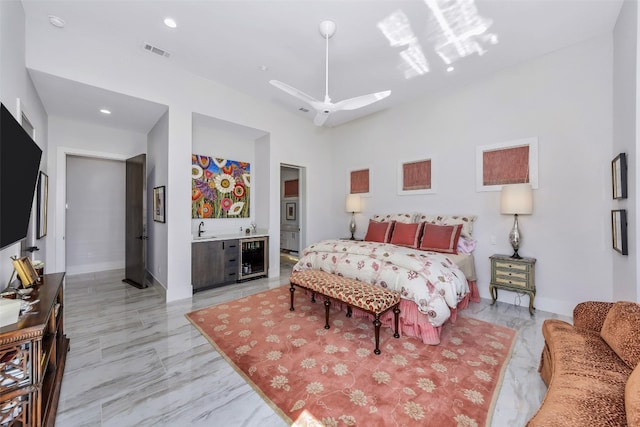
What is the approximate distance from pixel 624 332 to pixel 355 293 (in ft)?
5.69

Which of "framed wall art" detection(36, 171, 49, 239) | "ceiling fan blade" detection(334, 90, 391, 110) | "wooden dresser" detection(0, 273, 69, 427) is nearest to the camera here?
"wooden dresser" detection(0, 273, 69, 427)

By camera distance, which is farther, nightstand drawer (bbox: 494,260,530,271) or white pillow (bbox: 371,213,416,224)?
white pillow (bbox: 371,213,416,224)

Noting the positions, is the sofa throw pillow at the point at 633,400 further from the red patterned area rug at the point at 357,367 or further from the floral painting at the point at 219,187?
the floral painting at the point at 219,187

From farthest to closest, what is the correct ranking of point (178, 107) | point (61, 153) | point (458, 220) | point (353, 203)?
point (353, 203) < point (61, 153) < point (458, 220) < point (178, 107)

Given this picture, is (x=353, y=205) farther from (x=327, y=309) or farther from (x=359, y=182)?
(x=327, y=309)

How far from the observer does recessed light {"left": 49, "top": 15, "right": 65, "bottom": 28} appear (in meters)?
2.59

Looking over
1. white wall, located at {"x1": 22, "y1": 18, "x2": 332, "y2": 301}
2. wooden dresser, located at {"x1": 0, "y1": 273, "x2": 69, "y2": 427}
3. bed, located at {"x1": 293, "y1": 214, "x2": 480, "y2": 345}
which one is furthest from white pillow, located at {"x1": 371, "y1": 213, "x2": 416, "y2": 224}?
wooden dresser, located at {"x1": 0, "y1": 273, "x2": 69, "y2": 427}

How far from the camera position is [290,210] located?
23.2ft

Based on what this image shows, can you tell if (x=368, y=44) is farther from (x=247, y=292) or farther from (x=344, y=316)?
(x=247, y=292)

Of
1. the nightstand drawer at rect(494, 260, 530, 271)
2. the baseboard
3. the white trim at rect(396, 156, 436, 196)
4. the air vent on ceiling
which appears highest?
the air vent on ceiling

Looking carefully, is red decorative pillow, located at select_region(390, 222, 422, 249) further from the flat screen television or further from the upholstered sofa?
the flat screen television

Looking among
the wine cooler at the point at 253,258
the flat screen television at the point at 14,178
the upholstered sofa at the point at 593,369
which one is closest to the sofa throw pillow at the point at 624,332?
the upholstered sofa at the point at 593,369

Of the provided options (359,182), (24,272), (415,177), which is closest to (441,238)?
(415,177)

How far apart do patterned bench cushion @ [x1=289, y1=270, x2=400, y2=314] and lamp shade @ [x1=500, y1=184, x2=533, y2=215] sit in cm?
200
